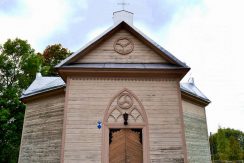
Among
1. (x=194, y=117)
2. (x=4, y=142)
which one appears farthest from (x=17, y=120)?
(x=194, y=117)

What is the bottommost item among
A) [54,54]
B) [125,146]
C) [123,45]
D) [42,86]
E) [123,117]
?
[125,146]

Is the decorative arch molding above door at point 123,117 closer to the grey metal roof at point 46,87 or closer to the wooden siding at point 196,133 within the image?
the grey metal roof at point 46,87

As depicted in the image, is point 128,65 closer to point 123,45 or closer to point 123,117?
point 123,45

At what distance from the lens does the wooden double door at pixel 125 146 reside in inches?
337

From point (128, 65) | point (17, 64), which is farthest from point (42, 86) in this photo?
point (17, 64)

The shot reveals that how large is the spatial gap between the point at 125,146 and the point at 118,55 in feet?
11.9

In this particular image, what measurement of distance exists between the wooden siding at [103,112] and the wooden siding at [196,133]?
3540 millimetres

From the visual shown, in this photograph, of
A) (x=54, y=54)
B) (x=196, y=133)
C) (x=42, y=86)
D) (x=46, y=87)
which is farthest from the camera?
(x=54, y=54)

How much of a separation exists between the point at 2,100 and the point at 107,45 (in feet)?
43.7

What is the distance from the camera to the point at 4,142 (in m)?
19.2

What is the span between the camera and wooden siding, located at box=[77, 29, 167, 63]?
9.80 m

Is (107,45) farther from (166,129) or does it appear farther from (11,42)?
(11,42)

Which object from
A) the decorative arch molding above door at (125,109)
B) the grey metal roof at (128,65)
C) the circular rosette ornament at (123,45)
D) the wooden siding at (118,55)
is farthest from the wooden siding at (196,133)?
the circular rosette ornament at (123,45)

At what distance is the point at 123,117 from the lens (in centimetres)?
895
